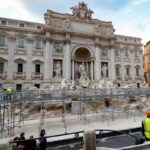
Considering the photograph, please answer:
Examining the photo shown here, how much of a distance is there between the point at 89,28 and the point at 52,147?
2562 cm

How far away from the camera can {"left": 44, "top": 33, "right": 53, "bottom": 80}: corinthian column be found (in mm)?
24188

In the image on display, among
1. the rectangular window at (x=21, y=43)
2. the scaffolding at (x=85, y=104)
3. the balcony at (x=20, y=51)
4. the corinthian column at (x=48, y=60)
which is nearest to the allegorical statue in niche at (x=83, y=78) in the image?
the corinthian column at (x=48, y=60)

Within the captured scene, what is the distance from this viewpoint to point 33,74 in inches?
942

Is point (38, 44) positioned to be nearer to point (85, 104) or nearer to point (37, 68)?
point (37, 68)

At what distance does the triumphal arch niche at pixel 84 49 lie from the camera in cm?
2522

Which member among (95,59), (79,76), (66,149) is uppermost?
(95,59)

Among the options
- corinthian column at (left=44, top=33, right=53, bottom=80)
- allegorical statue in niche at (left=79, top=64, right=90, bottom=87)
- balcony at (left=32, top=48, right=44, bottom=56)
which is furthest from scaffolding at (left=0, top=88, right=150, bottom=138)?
balcony at (left=32, top=48, right=44, bottom=56)

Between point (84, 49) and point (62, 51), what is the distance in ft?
15.5

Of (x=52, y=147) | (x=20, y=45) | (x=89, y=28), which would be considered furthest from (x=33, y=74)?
(x=52, y=147)

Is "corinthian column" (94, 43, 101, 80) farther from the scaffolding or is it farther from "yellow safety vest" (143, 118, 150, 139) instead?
"yellow safety vest" (143, 118, 150, 139)

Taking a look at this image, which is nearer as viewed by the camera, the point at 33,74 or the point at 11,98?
the point at 11,98

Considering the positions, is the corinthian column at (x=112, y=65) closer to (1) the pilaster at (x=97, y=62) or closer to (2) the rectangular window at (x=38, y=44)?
(1) the pilaster at (x=97, y=62)

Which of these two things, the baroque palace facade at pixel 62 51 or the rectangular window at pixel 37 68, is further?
the rectangular window at pixel 37 68

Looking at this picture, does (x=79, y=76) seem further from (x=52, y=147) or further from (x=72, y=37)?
(x=52, y=147)
